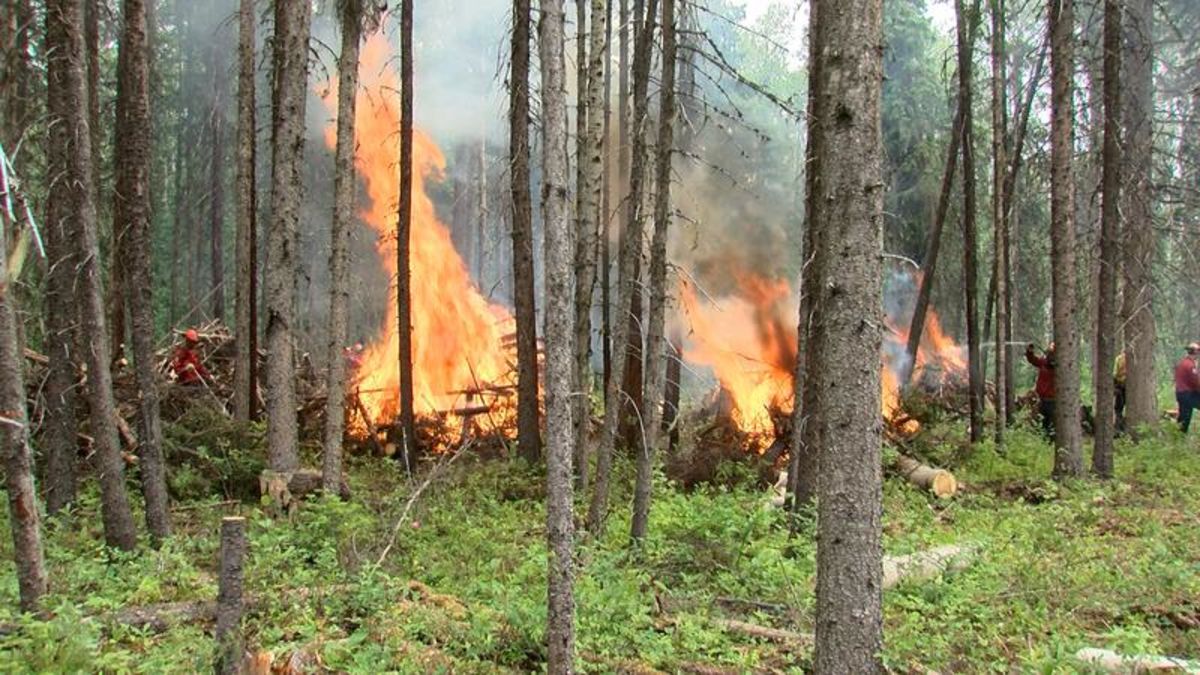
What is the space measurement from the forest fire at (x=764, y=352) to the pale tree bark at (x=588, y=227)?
Answer: 456 centimetres

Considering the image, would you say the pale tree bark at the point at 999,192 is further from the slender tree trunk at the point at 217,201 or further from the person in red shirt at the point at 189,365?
the slender tree trunk at the point at 217,201

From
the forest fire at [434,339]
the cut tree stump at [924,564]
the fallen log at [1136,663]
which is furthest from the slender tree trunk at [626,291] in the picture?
the forest fire at [434,339]

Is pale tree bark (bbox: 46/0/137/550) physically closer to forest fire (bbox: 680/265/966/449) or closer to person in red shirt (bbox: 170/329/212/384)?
person in red shirt (bbox: 170/329/212/384)

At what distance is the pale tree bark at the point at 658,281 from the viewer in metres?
8.26

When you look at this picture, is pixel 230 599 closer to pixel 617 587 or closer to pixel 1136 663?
pixel 617 587

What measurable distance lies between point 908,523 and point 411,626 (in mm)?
6665

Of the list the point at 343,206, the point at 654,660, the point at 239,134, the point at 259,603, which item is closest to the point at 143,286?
the point at 343,206

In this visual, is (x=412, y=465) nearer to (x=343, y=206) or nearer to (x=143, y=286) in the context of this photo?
(x=343, y=206)

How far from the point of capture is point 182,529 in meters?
9.62

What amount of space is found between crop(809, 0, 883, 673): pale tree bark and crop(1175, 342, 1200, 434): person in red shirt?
15755mm

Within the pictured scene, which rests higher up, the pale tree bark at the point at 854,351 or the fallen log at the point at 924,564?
the pale tree bark at the point at 854,351

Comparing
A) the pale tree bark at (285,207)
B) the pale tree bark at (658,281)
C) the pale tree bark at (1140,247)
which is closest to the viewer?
the pale tree bark at (658,281)

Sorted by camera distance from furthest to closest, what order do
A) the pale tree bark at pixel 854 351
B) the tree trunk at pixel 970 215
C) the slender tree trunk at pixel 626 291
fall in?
the tree trunk at pixel 970 215
the slender tree trunk at pixel 626 291
the pale tree bark at pixel 854 351

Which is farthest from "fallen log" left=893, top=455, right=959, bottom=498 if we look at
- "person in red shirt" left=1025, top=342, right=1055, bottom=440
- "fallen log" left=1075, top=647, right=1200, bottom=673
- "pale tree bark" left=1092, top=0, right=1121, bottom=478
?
"fallen log" left=1075, top=647, right=1200, bottom=673
